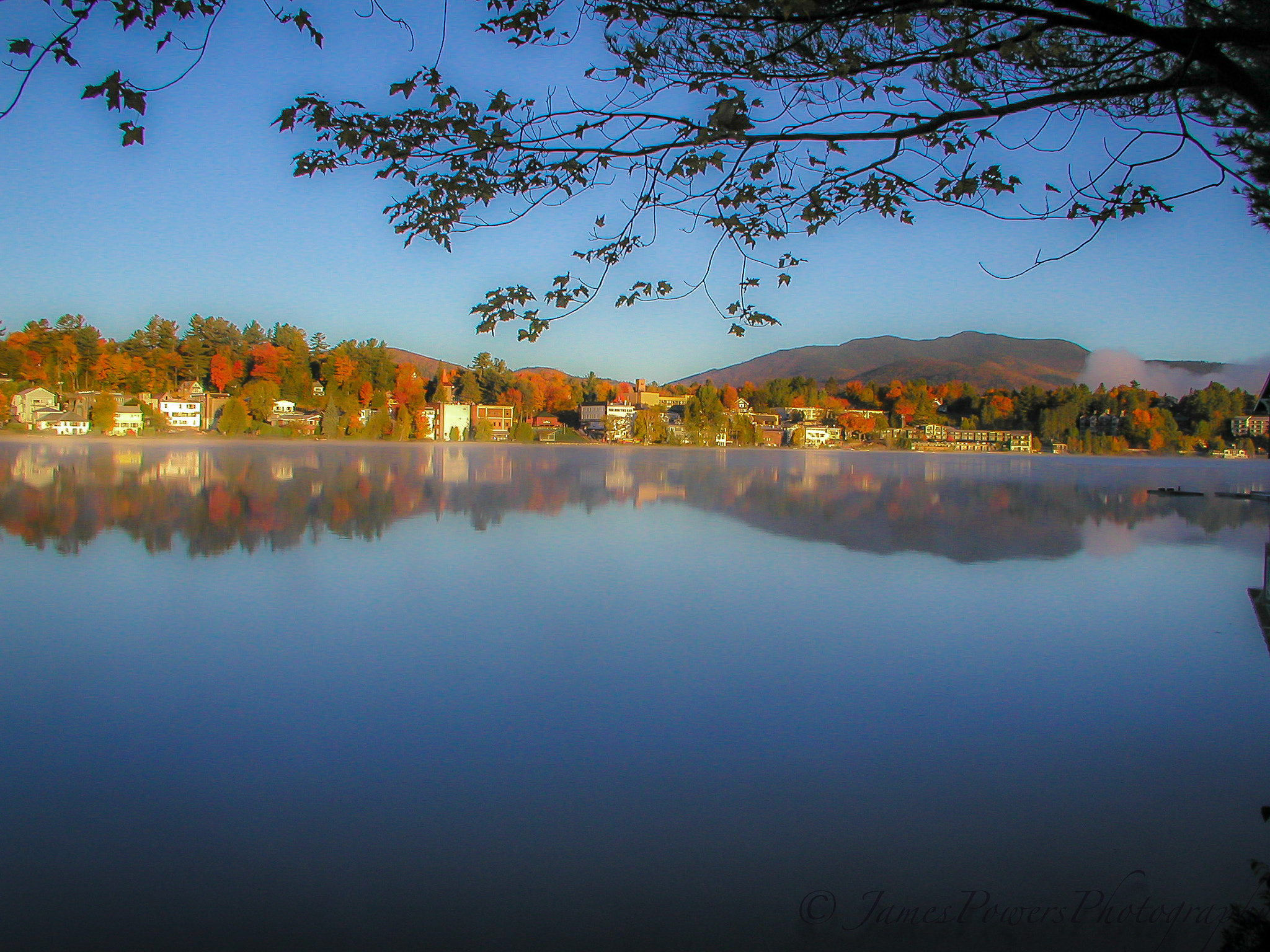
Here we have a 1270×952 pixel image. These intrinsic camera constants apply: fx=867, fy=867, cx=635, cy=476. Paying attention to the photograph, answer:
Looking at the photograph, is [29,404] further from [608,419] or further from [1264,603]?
[1264,603]

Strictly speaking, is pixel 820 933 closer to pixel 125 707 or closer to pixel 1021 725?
pixel 1021 725

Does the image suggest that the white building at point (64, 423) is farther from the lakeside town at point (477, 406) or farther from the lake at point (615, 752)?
the lake at point (615, 752)

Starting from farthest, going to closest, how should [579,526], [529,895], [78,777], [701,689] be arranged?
1. [579,526]
2. [701,689]
3. [78,777]
4. [529,895]

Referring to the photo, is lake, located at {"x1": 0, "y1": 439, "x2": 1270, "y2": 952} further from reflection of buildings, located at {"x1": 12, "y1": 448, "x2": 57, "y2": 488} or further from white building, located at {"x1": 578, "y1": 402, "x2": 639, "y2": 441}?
white building, located at {"x1": 578, "y1": 402, "x2": 639, "y2": 441}

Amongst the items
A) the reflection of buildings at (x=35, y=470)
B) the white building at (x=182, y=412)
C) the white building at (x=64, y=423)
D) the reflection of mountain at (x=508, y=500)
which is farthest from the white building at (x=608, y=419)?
the reflection of buildings at (x=35, y=470)

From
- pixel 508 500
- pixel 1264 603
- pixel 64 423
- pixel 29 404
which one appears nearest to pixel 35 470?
pixel 508 500

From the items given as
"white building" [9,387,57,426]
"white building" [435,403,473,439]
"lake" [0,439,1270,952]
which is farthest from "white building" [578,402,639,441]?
"lake" [0,439,1270,952]

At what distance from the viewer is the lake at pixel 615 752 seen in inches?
87.7

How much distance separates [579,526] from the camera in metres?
11.2

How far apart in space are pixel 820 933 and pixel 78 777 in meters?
2.46

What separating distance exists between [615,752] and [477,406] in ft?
277

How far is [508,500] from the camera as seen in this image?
15.1 meters

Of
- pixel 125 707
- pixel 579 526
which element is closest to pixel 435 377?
pixel 579 526

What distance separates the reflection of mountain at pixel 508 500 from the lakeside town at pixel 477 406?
38703 mm
